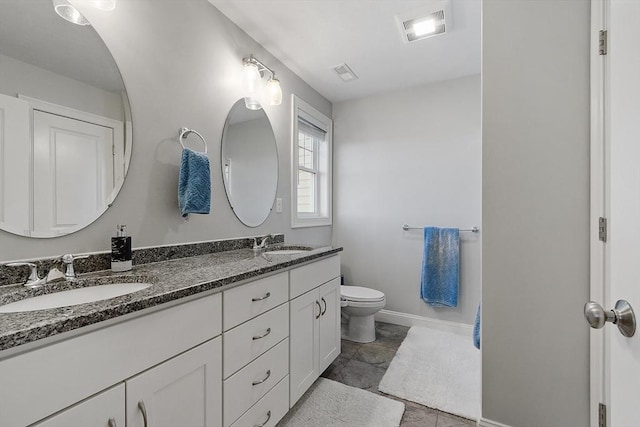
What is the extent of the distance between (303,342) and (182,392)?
0.77 meters

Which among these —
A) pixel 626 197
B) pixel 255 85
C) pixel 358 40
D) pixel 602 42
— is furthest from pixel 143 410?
pixel 358 40

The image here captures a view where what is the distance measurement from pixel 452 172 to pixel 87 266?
2.78 m

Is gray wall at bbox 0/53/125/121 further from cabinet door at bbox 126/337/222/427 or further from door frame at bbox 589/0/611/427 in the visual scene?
door frame at bbox 589/0/611/427

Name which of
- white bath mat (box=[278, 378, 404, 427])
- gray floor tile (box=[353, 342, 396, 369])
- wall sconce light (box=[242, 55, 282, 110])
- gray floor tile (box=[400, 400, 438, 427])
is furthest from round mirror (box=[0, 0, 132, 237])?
gray floor tile (box=[353, 342, 396, 369])

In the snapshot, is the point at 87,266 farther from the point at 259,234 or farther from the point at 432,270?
the point at 432,270

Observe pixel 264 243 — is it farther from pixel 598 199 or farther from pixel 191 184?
pixel 598 199

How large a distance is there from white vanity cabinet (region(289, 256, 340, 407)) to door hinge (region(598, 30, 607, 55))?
1.64 metres

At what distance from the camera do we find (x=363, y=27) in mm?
1938

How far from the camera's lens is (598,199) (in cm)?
114

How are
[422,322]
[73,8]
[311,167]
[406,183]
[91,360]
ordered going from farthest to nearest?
[311,167]
[406,183]
[422,322]
[73,8]
[91,360]

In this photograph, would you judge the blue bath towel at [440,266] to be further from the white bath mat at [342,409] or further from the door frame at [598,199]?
the door frame at [598,199]

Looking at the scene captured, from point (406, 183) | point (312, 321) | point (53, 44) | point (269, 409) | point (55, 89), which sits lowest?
point (269, 409)

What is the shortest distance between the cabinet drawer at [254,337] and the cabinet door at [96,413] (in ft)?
1.20

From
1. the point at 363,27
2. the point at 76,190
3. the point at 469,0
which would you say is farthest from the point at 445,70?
the point at 76,190
